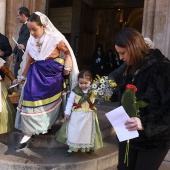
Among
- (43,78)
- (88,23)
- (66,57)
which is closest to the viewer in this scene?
(43,78)

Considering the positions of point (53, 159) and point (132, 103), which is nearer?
point (132, 103)

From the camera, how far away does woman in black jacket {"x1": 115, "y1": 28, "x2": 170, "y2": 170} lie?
5.70ft

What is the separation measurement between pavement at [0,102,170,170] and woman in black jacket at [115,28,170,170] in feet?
4.05

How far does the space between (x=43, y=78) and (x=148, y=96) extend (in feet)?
5.43

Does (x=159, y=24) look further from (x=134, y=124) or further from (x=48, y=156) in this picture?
(x=134, y=124)

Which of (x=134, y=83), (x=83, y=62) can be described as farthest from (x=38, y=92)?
(x=83, y=62)

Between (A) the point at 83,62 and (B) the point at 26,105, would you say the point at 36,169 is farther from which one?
(A) the point at 83,62

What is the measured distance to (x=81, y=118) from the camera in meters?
3.12

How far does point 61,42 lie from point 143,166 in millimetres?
1898

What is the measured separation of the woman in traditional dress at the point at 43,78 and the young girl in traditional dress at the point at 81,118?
22 centimetres

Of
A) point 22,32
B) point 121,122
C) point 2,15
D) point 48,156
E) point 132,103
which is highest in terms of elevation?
point 2,15

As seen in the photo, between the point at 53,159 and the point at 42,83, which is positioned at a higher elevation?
the point at 42,83

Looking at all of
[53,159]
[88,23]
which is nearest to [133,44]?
[53,159]

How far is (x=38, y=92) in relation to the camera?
312cm
